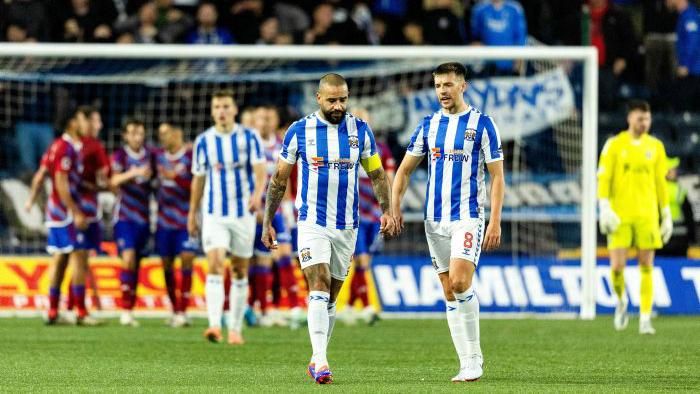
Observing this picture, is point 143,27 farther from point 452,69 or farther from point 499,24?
point 452,69

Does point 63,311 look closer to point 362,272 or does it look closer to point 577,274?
point 362,272

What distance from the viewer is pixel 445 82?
9.88 meters

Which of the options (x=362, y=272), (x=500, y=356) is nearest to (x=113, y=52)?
(x=362, y=272)

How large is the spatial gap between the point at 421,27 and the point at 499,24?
1296 mm

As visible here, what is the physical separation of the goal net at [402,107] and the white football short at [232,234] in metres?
4.70

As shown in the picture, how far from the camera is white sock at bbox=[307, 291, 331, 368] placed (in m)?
9.70

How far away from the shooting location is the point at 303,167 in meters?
10.2

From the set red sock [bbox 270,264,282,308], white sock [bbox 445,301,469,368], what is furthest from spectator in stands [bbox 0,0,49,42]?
white sock [bbox 445,301,469,368]

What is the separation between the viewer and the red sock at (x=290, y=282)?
54.1 feet

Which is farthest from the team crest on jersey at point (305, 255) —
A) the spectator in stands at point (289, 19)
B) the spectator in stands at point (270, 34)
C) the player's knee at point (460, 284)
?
the spectator in stands at point (289, 19)

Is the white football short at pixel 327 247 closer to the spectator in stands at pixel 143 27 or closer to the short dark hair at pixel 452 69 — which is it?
the short dark hair at pixel 452 69

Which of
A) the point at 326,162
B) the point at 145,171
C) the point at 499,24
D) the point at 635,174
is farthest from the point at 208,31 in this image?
the point at 326,162

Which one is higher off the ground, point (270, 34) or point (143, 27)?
point (143, 27)

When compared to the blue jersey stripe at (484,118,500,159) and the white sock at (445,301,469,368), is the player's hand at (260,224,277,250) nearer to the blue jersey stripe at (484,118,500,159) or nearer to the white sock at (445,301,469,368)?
the white sock at (445,301,469,368)
